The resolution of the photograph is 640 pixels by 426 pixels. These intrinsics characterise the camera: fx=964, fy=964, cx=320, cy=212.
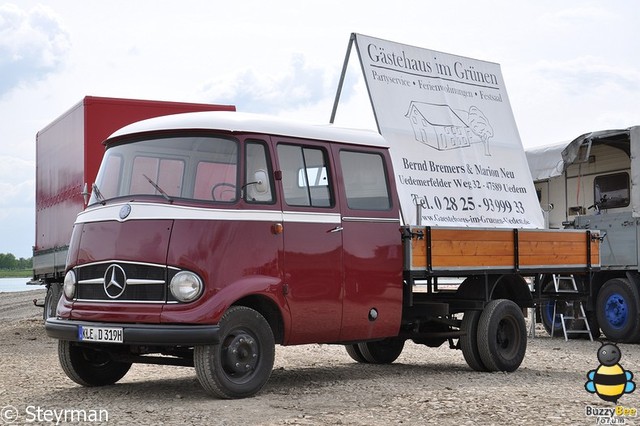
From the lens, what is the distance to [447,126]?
40.7ft

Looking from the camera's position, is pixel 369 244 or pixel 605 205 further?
pixel 605 205

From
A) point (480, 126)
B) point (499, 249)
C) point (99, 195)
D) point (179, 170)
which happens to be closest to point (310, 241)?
point (179, 170)

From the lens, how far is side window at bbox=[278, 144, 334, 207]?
9.37 metres

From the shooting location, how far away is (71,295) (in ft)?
30.0

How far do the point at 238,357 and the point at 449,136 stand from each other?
16.2ft

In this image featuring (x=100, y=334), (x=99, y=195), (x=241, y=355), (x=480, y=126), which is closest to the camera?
(x=100, y=334)

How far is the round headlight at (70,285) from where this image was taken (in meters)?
9.13

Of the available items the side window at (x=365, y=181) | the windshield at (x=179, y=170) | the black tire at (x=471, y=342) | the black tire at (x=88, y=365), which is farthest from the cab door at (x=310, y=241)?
the black tire at (x=471, y=342)

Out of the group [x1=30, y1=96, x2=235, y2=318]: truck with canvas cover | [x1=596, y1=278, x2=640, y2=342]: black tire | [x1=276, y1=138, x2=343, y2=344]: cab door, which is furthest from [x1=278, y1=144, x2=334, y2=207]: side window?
[x1=596, y1=278, x2=640, y2=342]: black tire

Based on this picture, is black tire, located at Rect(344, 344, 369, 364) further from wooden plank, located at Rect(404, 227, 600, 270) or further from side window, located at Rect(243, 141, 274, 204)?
side window, located at Rect(243, 141, 274, 204)

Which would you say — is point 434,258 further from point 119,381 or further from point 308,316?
point 119,381

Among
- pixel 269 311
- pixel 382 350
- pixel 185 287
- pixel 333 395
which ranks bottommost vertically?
pixel 333 395

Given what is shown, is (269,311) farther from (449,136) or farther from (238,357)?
(449,136)

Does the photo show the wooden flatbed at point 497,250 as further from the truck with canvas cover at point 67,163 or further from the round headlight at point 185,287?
the truck with canvas cover at point 67,163
